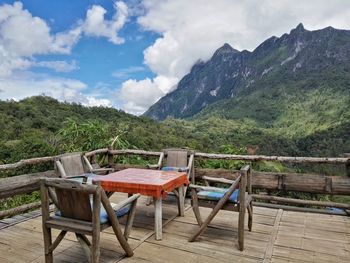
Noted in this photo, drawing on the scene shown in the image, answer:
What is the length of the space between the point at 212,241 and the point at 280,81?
10513cm

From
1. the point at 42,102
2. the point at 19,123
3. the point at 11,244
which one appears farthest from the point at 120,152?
the point at 42,102

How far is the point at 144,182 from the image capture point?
3.47 metres

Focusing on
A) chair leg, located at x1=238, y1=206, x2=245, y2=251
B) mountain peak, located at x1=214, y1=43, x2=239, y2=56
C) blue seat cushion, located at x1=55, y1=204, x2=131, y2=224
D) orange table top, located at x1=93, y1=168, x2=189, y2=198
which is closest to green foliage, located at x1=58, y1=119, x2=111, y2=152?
orange table top, located at x1=93, y1=168, x2=189, y2=198

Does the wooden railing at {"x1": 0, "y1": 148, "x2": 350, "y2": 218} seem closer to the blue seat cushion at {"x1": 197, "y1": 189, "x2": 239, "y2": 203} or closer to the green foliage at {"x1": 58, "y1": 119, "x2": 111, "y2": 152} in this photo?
the blue seat cushion at {"x1": 197, "y1": 189, "x2": 239, "y2": 203}

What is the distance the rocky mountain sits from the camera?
74.7 m

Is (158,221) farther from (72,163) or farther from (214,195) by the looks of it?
(72,163)

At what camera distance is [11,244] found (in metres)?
3.29

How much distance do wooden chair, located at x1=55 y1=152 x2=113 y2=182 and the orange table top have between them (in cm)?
58

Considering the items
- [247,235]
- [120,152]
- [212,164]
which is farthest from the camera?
[212,164]

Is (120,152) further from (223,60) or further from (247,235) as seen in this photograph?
(223,60)

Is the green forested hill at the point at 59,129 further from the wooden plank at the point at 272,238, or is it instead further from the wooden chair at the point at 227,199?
the wooden plank at the point at 272,238

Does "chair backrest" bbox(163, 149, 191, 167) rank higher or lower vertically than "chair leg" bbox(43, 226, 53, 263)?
higher

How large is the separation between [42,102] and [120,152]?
3296cm

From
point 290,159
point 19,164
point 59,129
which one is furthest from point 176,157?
point 59,129
